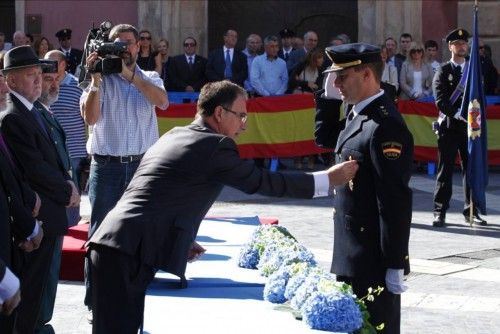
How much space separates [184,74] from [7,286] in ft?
46.6

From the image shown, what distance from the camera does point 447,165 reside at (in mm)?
13375

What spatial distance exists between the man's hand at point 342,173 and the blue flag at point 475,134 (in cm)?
734

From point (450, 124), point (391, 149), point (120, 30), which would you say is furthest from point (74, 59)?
point (391, 149)

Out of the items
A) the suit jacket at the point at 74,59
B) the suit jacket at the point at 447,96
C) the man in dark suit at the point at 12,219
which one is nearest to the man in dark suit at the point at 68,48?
the suit jacket at the point at 74,59

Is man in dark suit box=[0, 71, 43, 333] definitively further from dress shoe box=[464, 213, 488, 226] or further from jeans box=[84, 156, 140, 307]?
dress shoe box=[464, 213, 488, 226]

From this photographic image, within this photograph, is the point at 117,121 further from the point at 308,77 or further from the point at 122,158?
the point at 308,77

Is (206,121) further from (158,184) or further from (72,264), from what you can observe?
(72,264)

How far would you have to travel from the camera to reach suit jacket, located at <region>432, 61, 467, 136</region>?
1341cm

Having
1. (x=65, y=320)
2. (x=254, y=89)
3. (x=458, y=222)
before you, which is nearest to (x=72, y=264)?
(x=65, y=320)

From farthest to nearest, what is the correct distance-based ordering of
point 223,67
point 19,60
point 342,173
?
1. point 223,67
2. point 19,60
3. point 342,173

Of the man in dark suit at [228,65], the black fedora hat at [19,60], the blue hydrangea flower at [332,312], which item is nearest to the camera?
the blue hydrangea flower at [332,312]

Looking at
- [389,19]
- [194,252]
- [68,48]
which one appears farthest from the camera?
[389,19]

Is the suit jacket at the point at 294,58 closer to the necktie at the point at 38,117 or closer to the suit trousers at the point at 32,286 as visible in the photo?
the necktie at the point at 38,117

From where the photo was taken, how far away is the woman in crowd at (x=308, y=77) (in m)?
18.8
